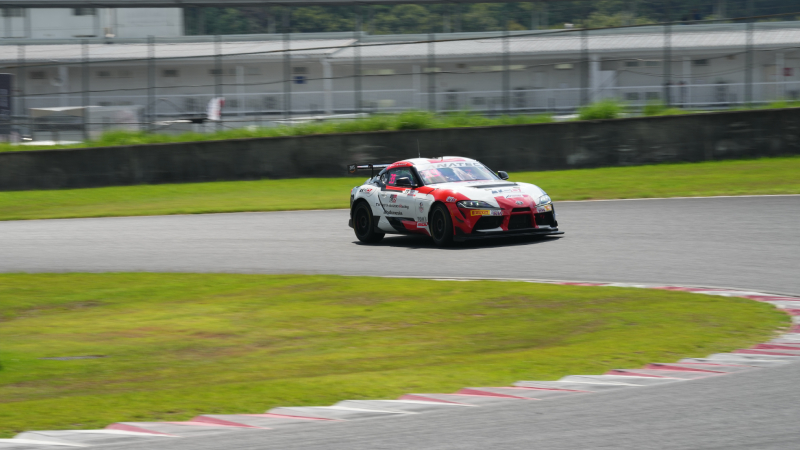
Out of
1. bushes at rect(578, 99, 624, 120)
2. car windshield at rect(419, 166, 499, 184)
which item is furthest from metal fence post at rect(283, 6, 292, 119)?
car windshield at rect(419, 166, 499, 184)

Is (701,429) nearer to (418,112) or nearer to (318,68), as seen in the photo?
(418,112)

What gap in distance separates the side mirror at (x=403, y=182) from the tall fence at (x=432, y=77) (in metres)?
12.6

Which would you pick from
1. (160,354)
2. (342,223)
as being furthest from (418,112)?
(160,354)

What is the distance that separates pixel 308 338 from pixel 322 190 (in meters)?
15.9

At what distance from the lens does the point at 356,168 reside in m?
15.1

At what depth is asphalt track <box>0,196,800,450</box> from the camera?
4.75 metres

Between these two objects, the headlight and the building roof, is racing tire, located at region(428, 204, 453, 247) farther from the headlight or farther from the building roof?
the building roof

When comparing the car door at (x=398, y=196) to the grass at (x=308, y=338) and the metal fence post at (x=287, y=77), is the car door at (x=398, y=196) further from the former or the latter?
the metal fence post at (x=287, y=77)

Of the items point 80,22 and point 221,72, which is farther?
point 80,22

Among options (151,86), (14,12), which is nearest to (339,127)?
(151,86)

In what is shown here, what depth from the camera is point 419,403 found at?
553cm

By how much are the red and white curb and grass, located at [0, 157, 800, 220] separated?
41.5ft

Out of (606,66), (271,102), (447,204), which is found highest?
(606,66)

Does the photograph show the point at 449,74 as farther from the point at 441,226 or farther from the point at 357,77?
the point at 441,226
